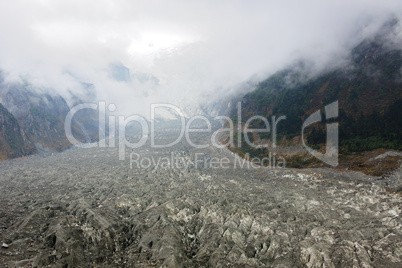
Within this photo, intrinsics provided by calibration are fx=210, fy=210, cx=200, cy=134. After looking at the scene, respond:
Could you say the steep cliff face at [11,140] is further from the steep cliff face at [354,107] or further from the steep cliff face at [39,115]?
the steep cliff face at [354,107]

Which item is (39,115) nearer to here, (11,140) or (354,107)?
(11,140)

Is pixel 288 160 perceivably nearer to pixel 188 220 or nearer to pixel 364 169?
pixel 364 169

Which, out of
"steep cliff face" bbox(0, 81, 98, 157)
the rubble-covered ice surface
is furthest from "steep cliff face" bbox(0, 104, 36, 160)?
the rubble-covered ice surface

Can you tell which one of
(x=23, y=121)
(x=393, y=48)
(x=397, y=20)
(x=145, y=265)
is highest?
(x=397, y=20)

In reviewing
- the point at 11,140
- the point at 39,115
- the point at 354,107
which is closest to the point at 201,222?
the point at 354,107

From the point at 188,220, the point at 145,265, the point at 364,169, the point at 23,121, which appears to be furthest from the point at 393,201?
the point at 23,121

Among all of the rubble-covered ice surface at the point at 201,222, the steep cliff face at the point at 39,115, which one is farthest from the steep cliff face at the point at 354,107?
the steep cliff face at the point at 39,115
